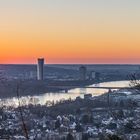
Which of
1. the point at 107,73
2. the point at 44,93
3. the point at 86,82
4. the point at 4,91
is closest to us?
the point at 4,91

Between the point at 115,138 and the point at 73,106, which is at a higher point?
the point at 115,138

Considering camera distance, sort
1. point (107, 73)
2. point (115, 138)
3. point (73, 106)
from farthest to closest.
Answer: point (107, 73) < point (73, 106) < point (115, 138)

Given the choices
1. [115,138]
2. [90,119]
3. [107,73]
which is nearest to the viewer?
[115,138]

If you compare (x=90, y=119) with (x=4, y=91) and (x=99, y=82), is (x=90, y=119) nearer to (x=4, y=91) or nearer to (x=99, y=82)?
(x=4, y=91)

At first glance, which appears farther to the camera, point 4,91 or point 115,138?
point 4,91

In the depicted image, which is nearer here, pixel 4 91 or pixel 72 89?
pixel 4 91

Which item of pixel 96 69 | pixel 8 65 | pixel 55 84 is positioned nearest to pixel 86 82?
pixel 55 84

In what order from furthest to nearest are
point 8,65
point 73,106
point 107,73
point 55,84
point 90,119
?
point 107,73 < point 8,65 < point 55,84 < point 73,106 < point 90,119

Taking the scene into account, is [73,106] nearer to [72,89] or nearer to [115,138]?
[72,89]

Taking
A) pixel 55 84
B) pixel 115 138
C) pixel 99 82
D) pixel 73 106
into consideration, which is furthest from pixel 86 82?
pixel 115 138
